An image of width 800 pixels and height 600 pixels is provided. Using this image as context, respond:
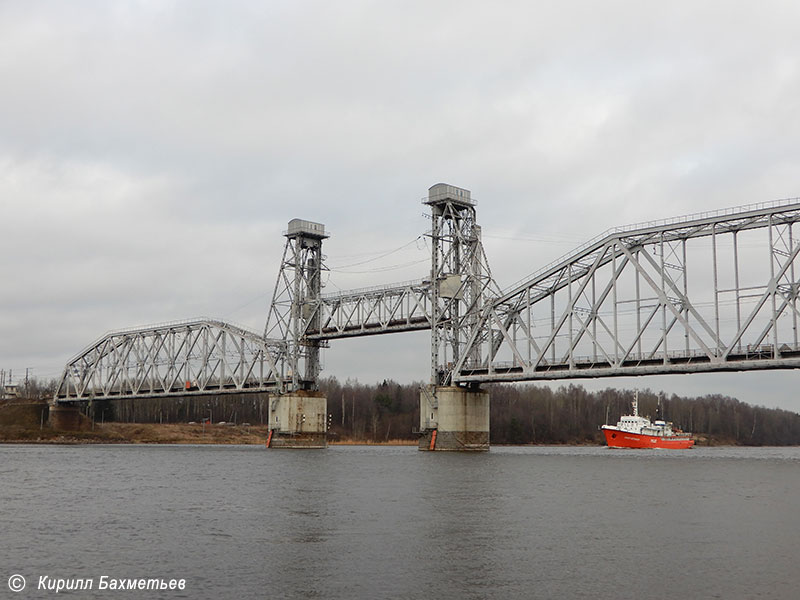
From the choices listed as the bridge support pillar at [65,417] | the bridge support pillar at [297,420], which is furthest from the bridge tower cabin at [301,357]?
the bridge support pillar at [65,417]

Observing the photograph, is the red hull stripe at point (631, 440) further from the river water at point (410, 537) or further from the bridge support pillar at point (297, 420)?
the river water at point (410, 537)

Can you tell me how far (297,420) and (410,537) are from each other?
8365 centimetres

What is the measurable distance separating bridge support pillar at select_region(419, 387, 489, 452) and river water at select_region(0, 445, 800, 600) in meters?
38.1

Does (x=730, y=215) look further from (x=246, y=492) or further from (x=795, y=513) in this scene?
(x=246, y=492)

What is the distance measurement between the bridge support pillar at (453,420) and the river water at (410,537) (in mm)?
38099

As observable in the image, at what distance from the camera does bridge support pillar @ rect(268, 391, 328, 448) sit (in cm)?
11075

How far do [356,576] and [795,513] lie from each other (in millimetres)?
23157

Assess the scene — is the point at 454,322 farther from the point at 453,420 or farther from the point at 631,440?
the point at 631,440

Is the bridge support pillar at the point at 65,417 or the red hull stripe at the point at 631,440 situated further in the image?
the bridge support pillar at the point at 65,417

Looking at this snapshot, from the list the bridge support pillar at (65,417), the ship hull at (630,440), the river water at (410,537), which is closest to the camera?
the river water at (410,537)

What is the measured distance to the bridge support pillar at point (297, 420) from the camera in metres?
111

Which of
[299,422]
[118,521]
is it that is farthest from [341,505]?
[299,422]

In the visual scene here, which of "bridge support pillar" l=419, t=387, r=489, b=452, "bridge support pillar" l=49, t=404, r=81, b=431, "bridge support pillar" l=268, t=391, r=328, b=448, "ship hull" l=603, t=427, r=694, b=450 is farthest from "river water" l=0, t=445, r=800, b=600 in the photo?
"bridge support pillar" l=49, t=404, r=81, b=431

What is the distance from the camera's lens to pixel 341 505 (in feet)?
129
